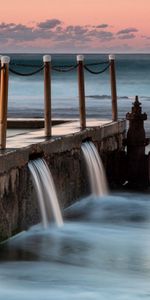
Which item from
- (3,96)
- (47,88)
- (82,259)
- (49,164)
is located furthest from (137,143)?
(82,259)

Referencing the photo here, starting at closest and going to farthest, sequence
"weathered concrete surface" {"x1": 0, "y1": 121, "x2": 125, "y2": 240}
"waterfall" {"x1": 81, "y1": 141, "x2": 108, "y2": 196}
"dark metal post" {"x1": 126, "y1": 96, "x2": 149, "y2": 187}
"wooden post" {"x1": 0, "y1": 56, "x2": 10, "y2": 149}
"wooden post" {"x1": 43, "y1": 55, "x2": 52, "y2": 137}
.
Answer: "weathered concrete surface" {"x1": 0, "y1": 121, "x2": 125, "y2": 240}, "wooden post" {"x1": 0, "y1": 56, "x2": 10, "y2": 149}, "wooden post" {"x1": 43, "y1": 55, "x2": 52, "y2": 137}, "waterfall" {"x1": 81, "y1": 141, "x2": 108, "y2": 196}, "dark metal post" {"x1": 126, "y1": 96, "x2": 149, "y2": 187}

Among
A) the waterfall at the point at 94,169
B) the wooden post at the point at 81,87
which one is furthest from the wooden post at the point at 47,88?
the wooden post at the point at 81,87

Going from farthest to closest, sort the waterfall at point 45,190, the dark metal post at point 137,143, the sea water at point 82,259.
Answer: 1. the dark metal post at point 137,143
2. the waterfall at point 45,190
3. the sea water at point 82,259

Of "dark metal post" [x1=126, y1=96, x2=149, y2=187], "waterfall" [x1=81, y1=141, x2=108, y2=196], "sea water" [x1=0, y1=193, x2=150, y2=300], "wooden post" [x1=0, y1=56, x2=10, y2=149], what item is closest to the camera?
"sea water" [x1=0, y1=193, x2=150, y2=300]

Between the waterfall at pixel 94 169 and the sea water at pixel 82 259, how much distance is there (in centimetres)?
81

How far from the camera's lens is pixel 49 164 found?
10.4m

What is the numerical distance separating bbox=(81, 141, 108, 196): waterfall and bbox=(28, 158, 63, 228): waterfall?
4.96 feet

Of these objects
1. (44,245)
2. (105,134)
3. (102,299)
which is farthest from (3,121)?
(105,134)

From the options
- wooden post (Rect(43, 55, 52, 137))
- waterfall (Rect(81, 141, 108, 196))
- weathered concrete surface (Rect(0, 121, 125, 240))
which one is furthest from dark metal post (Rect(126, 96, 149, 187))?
wooden post (Rect(43, 55, 52, 137))

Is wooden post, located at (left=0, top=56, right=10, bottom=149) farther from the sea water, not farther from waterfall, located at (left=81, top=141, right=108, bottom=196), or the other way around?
waterfall, located at (left=81, top=141, right=108, bottom=196)

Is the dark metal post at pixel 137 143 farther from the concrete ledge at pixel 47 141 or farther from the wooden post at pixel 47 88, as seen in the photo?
the wooden post at pixel 47 88

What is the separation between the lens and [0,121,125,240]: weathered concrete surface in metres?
9.13

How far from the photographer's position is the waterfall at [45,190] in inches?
389

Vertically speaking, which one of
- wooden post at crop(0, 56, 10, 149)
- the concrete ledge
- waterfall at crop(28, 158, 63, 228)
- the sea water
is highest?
wooden post at crop(0, 56, 10, 149)
